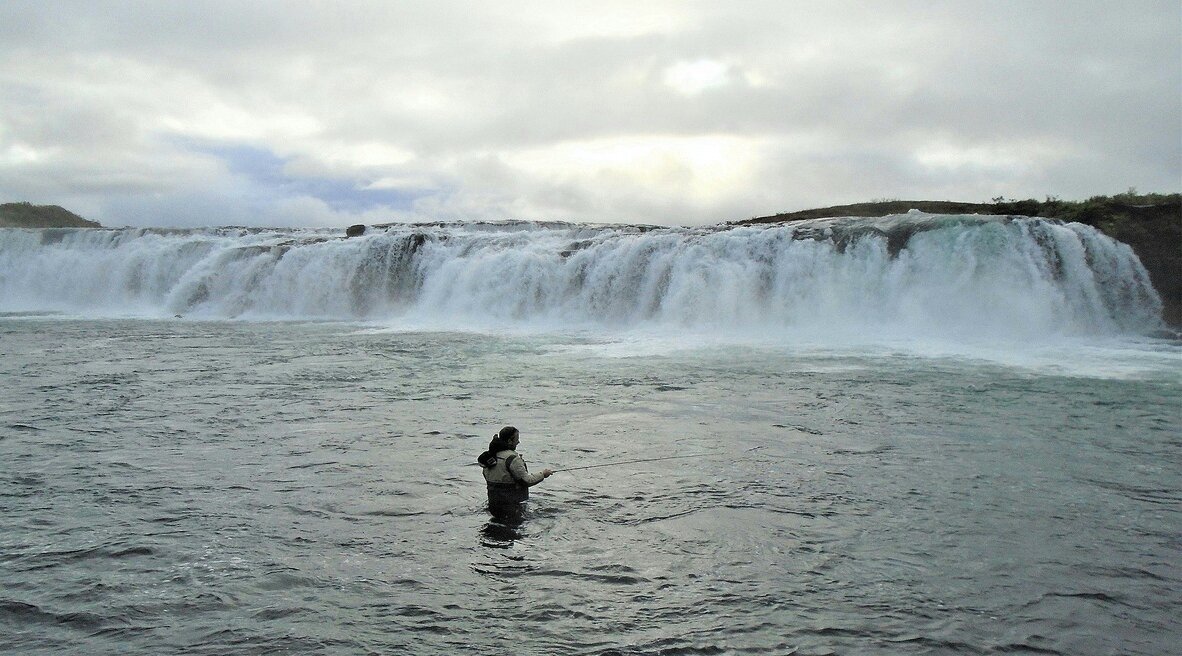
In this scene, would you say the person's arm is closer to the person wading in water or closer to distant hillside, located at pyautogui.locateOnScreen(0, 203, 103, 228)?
the person wading in water

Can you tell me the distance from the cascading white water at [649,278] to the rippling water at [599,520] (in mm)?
9274

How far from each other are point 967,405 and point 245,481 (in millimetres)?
9838

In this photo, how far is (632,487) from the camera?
27.6 ft

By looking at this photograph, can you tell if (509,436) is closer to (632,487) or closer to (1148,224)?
(632,487)

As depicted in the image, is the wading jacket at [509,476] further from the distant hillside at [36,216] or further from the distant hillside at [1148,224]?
the distant hillside at [36,216]

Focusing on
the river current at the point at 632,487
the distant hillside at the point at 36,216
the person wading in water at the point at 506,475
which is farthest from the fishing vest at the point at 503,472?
Answer: the distant hillside at the point at 36,216

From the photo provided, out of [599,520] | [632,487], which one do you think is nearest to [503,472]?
[599,520]

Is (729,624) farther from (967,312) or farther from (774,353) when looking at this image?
(967,312)

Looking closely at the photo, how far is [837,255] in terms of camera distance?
2597cm

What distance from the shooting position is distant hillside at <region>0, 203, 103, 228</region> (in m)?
72.4

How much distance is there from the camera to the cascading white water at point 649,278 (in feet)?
77.8

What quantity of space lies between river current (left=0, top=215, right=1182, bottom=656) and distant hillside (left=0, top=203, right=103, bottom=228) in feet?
195

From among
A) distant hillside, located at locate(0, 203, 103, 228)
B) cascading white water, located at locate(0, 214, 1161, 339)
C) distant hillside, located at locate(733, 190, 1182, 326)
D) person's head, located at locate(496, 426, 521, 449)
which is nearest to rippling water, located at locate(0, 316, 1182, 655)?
person's head, located at locate(496, 426, 521, 449)

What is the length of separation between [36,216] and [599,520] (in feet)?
270
